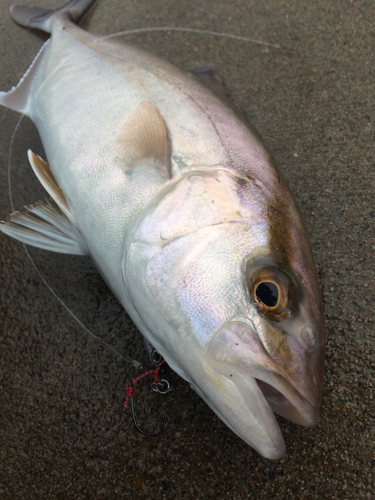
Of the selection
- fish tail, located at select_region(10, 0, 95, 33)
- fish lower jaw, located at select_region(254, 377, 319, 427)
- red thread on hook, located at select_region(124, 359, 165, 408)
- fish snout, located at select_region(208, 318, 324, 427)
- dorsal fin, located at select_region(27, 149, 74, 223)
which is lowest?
red thread on hook, located at select_region(124, 359, 165, 408)

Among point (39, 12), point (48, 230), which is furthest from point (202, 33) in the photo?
point (48, 230)

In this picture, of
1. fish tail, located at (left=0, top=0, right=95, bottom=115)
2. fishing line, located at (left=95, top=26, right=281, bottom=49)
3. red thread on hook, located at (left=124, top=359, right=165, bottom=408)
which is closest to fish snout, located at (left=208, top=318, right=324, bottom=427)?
red thread on hook, located at (left=124, top=359, right=165, bottom=408)

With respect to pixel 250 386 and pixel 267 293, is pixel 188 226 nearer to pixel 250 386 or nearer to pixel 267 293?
pixel 267 293

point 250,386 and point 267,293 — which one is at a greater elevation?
point 267,293

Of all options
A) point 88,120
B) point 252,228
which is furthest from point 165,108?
point 252,228

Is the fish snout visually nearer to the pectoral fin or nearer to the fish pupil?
the fish pupil

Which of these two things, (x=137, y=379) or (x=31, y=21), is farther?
(x=31, y=21)

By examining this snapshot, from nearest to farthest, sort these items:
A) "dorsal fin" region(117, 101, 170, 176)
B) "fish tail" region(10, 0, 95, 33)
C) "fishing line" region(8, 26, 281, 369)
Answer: "dorsal fin" region(117, 101, 170, 176)
"fishing line" region(8, 26, 281, 369)
"fish tail" region(10, 0, 95, 33)

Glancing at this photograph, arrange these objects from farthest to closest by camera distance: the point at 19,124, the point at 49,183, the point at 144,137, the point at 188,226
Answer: the point at 19,124 → the point at 49,183 → the point at 144,137 → the point at 188,226
